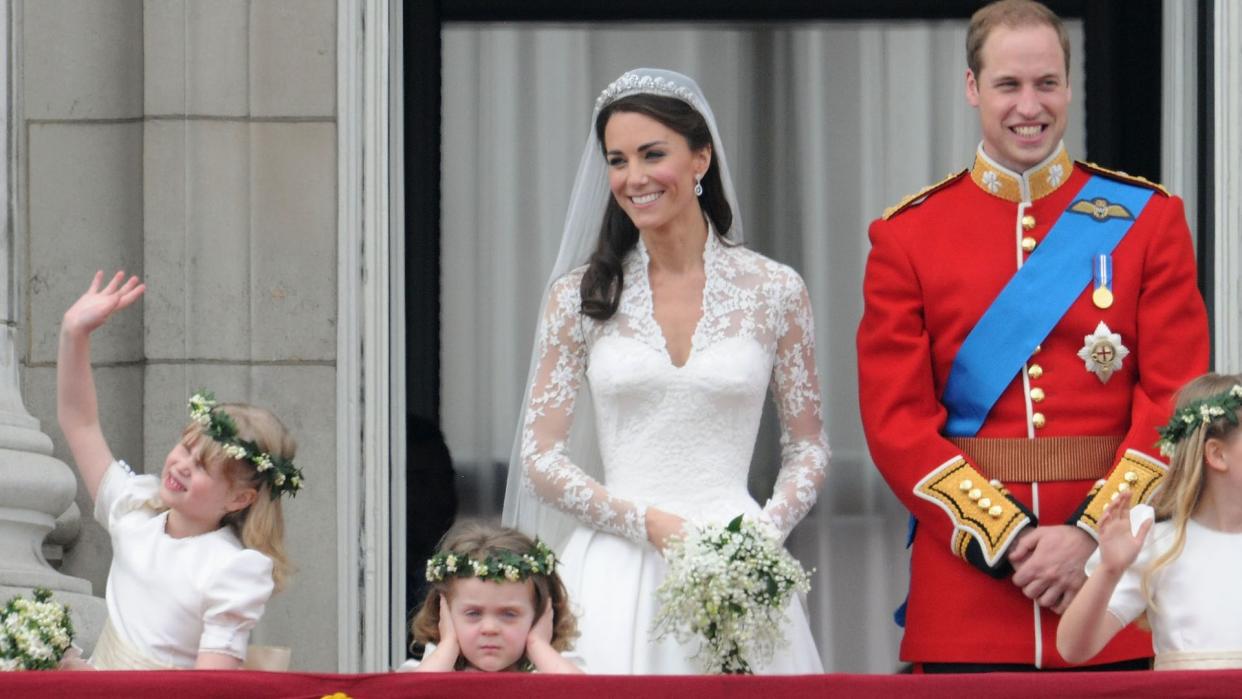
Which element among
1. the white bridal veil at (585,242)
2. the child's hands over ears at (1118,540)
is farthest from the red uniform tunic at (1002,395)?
the white bridal veil at (585,242)

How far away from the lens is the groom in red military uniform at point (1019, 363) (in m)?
4.96

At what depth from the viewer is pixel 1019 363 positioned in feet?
16.6

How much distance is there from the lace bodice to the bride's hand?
1.4 inches

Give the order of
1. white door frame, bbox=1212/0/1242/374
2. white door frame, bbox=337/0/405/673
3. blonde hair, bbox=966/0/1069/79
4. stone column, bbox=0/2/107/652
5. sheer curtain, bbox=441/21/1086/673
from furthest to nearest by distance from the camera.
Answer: sheer curtain, bbox=441/21/1086/673 < white door frame, bbox=337/0/405/673 < white door frame, bbox=1212/0/1242/374 < stone column, bbox=0/2/107/652 < blonde hair, bbox=966/0/1069/79

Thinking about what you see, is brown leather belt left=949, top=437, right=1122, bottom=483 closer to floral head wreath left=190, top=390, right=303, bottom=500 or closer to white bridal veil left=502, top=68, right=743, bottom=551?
white bridal veil left=502, top=68, right=743, bottom=551

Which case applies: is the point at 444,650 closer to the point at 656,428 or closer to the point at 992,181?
the point at 656,428

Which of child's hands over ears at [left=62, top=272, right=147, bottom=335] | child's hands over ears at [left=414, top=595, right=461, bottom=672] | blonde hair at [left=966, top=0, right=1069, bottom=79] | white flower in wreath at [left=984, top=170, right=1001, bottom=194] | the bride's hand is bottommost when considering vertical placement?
child's hands over ears at [left=414, top=595, right=461, bottom=672]

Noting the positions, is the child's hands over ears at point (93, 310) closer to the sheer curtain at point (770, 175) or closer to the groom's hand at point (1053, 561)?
the groom's hand at point (1053, 561)

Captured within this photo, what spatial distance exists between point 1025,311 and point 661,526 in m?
0.86

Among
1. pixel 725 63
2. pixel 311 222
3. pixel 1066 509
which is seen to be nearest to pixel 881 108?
pixel 725 63

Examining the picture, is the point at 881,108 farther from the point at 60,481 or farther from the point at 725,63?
the point at 60,481

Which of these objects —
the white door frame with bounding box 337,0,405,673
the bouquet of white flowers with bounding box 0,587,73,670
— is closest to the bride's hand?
the bouquet of white flowers with bounding box 0,587,73,670

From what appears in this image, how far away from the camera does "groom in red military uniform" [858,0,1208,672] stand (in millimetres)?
4961

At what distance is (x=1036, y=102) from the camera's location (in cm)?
512
